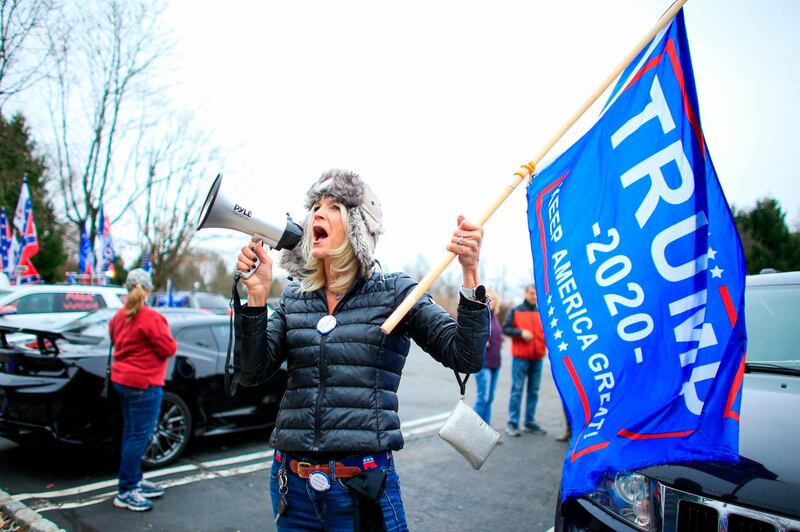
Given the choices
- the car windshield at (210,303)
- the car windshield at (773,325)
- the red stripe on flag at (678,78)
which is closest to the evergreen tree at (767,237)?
the car windshield at (773,325)

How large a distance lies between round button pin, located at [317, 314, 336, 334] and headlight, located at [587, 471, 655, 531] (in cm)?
137

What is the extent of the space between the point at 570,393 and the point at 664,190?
93 cm

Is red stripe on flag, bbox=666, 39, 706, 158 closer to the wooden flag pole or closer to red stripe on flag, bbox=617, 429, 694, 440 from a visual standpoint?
the wooden flag pole

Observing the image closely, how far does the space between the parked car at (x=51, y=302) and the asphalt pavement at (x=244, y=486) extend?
4.18 metres

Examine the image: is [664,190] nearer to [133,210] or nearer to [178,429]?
[178,429]

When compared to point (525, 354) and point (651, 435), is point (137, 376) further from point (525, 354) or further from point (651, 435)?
point (525, 354)

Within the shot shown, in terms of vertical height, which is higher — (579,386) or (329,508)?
(579,386)

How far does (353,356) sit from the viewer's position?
197cm

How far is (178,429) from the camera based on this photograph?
5.41 m

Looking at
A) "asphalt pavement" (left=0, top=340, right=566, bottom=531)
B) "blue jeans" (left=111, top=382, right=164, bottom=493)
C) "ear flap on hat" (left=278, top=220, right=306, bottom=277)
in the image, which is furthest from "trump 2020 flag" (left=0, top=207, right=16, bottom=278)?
"ear flap on hat" (left=278, top=220, right=306, bottom=277)

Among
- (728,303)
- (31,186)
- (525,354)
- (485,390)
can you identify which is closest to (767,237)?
(525,354)

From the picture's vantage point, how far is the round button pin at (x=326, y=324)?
2016mm

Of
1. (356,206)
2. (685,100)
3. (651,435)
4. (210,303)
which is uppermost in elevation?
(685,100)

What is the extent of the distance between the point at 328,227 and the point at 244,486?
375 centimetres
